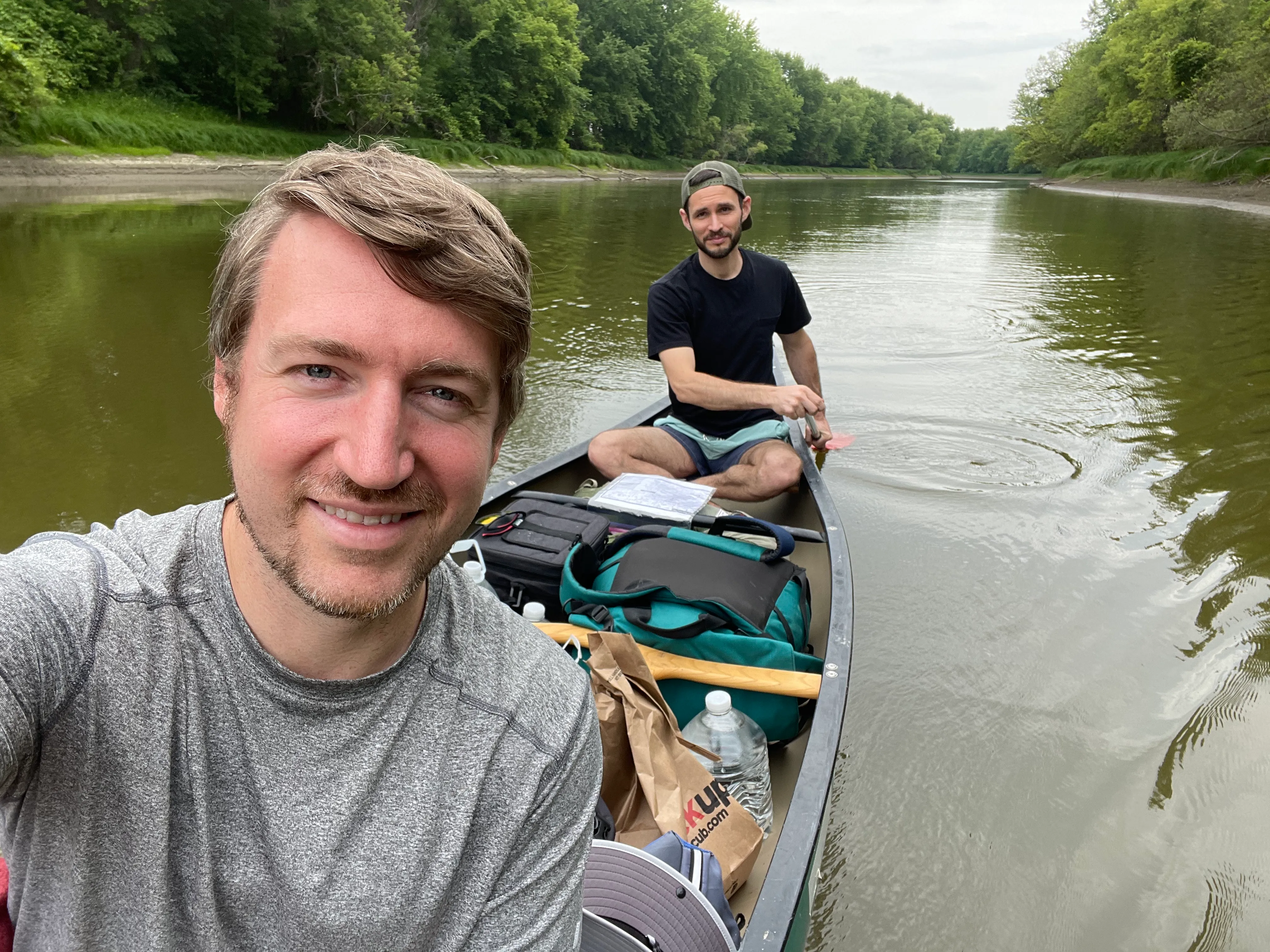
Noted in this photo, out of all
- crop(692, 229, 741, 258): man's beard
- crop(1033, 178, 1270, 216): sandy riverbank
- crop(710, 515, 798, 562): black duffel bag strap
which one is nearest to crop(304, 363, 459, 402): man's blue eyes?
crop(710, 515, 798, 562): black duffel bag strap

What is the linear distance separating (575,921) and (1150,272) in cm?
1608

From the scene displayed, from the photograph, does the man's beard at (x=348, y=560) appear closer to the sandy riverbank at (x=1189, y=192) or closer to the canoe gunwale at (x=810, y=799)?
the canoe gunwale at (x=810, y=799)

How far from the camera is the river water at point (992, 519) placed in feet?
8.85

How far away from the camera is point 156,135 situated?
2398 cm

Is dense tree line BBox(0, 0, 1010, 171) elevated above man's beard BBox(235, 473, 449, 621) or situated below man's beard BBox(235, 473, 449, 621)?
above

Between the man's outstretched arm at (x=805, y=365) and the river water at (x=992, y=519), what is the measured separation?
0.72 meters

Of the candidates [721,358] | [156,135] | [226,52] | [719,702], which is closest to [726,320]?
[721,358]

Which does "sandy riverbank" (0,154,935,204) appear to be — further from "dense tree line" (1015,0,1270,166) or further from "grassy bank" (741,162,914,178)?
"grassy bank" (741,162,914,178)

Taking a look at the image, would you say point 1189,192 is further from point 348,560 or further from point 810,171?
point 810,171

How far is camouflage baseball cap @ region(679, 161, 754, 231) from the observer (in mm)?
4293

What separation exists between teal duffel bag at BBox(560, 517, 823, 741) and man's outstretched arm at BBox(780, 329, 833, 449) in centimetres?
197


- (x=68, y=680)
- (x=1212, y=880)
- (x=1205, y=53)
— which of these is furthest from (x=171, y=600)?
(x=1205, y=53)

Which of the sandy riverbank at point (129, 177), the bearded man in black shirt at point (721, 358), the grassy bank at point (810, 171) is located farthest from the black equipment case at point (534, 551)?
the grassy bank at point (810, 171)

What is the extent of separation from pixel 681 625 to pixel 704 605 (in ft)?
0.31
